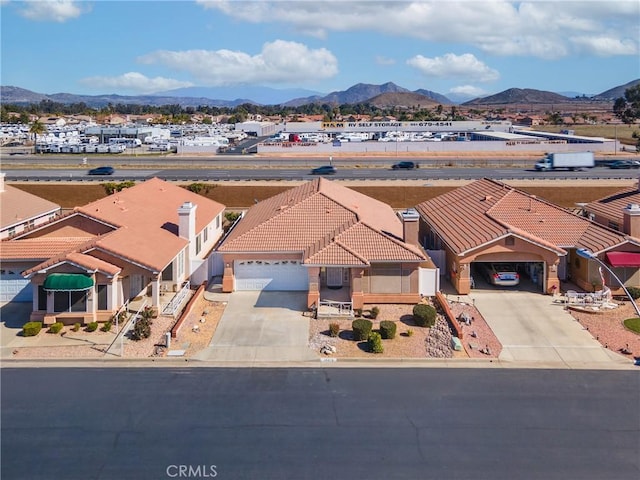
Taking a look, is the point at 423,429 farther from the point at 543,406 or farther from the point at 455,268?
the point at 455,268

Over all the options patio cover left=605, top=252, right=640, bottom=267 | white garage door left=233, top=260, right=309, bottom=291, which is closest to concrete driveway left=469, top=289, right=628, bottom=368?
patio cover left=605, top=252, right=640, bottom=267

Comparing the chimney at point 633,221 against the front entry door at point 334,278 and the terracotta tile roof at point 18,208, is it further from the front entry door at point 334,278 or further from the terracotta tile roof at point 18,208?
the terracotta tile roof at point 18,208

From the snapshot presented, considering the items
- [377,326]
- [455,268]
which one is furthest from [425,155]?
[377,326]

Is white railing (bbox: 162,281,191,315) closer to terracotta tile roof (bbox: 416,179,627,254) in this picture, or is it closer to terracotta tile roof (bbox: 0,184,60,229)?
terracotta tile roof (bbox: 0,184,60,229)

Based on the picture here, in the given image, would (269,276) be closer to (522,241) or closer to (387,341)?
(387,341)

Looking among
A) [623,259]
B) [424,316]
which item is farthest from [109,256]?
[623,259]
